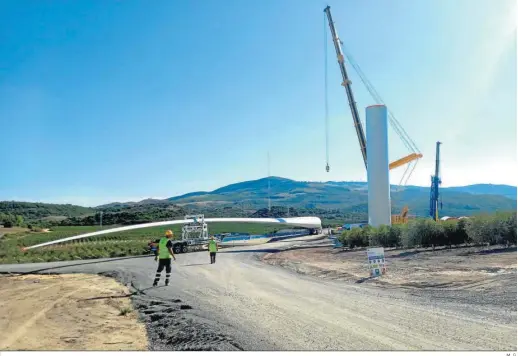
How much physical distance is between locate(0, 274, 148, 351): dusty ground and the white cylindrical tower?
2416cm

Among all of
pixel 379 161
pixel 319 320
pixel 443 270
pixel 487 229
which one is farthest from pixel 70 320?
pixel 379 161

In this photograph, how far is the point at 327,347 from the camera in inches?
264

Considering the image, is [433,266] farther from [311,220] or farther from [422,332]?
[311,220]

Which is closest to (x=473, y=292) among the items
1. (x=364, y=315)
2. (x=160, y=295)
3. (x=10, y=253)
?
(x=364, y=315)

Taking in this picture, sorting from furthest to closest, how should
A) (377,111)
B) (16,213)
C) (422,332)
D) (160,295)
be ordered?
(16,213) < (377,111) < (160,295) < (422,332)

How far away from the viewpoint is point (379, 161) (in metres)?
34.7

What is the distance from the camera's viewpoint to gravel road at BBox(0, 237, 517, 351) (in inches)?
271

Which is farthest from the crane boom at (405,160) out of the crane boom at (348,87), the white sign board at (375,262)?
the white sign board at (375,262)

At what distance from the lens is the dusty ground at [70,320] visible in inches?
319

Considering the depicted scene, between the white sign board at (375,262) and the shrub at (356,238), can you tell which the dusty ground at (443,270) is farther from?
the shrub at (356,238)

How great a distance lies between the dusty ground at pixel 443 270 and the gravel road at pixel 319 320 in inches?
65.0

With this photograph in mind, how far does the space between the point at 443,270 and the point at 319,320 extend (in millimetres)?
8866

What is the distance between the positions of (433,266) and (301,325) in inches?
416

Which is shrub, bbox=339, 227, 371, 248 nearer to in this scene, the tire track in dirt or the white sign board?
the white sign board
